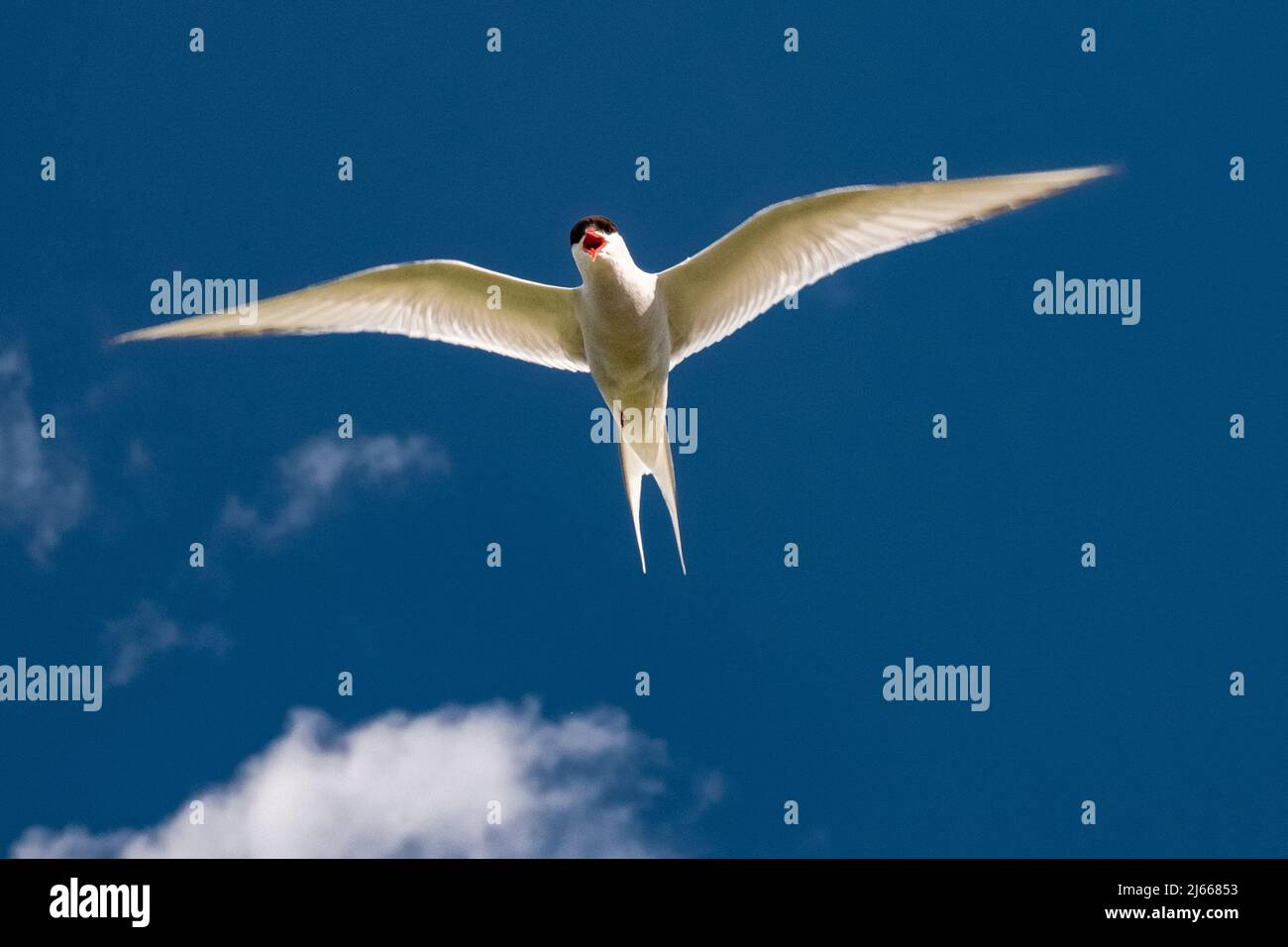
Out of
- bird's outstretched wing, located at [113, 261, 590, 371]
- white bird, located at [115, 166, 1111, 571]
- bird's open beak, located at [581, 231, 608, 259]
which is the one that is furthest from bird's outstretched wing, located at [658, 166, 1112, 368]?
bird's outstretched wing, located at [113, 261, 590, 371]

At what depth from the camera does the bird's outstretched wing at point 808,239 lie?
780cm

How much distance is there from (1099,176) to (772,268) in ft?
7.73

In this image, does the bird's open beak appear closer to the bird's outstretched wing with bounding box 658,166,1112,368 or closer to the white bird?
the white bird

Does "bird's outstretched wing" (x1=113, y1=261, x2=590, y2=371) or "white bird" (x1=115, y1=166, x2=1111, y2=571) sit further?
"bird's outstretched wing" (x1=113, y1=261, x2=590, y2=371)

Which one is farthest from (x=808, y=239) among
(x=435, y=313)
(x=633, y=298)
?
(x=435, y=313)

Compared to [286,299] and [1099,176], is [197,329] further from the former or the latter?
[1099,176]

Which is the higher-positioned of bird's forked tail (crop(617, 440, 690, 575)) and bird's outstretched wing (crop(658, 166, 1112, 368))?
bird's outstretched wing (crop(658, 166, 1112, 368))

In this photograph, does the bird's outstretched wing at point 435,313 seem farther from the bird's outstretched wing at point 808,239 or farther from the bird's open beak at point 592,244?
the bird's outstretched wing at point 808,239

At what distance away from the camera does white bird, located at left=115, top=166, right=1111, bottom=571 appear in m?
8.27

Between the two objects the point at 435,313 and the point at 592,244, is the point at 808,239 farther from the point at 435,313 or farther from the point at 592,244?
the point at 435,313

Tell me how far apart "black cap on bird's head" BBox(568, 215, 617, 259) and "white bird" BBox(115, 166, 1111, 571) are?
1 centimetres

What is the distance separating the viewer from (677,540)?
29.8ft
